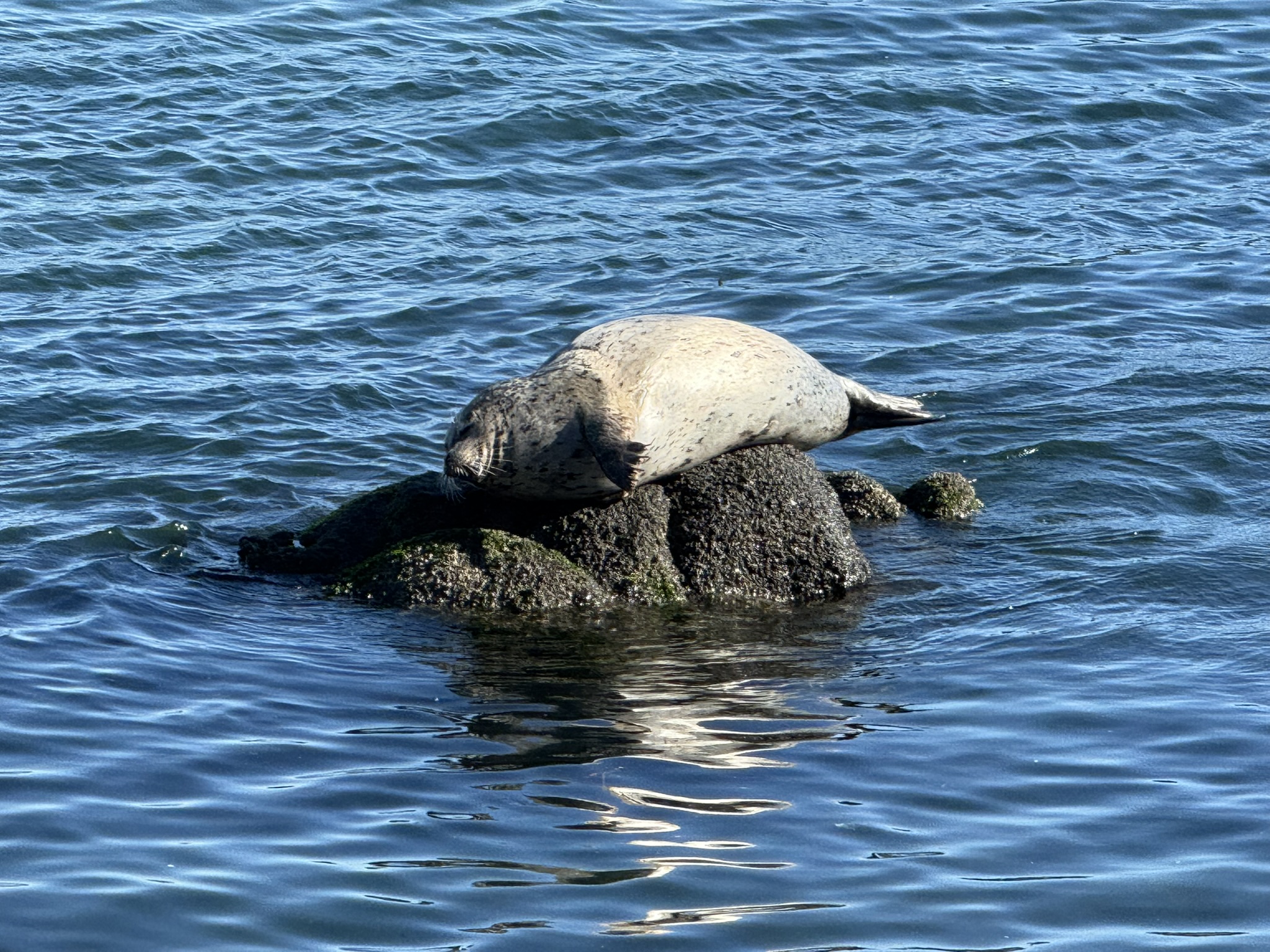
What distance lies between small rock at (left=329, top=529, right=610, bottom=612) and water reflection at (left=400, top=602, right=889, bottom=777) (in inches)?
5.8

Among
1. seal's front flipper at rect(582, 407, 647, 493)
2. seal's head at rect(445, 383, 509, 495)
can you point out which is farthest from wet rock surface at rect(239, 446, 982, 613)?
seal's front flipper at rect(582, 407, 647, 493)

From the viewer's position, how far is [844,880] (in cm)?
495

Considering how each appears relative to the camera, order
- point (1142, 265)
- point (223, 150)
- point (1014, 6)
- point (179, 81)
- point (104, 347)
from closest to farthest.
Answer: point (104, 347) < point (1142, 265) < point (223, 150) < point (179, 81) < point (1014, 6)

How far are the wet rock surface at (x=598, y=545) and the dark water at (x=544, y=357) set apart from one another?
0.22 meters

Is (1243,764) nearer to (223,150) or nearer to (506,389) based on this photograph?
(506,389)

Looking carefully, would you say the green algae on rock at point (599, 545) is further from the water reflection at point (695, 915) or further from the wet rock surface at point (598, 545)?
the water reflection at point (695, 915)

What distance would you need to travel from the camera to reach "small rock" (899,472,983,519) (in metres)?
8.80

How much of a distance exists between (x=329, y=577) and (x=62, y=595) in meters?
1.13

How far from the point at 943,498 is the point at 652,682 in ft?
8.86

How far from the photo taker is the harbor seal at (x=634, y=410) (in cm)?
743

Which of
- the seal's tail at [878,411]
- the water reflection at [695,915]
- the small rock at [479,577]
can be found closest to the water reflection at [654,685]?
the small rock at [479,577]

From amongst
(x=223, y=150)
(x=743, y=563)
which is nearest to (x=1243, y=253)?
(x=743, y=563)

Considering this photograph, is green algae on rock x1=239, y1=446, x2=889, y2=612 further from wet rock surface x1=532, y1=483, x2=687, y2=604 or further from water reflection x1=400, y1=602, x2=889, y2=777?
water reflection x1=400, y1=602, x2=889, y2=777

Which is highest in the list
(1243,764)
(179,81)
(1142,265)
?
(179,81)
